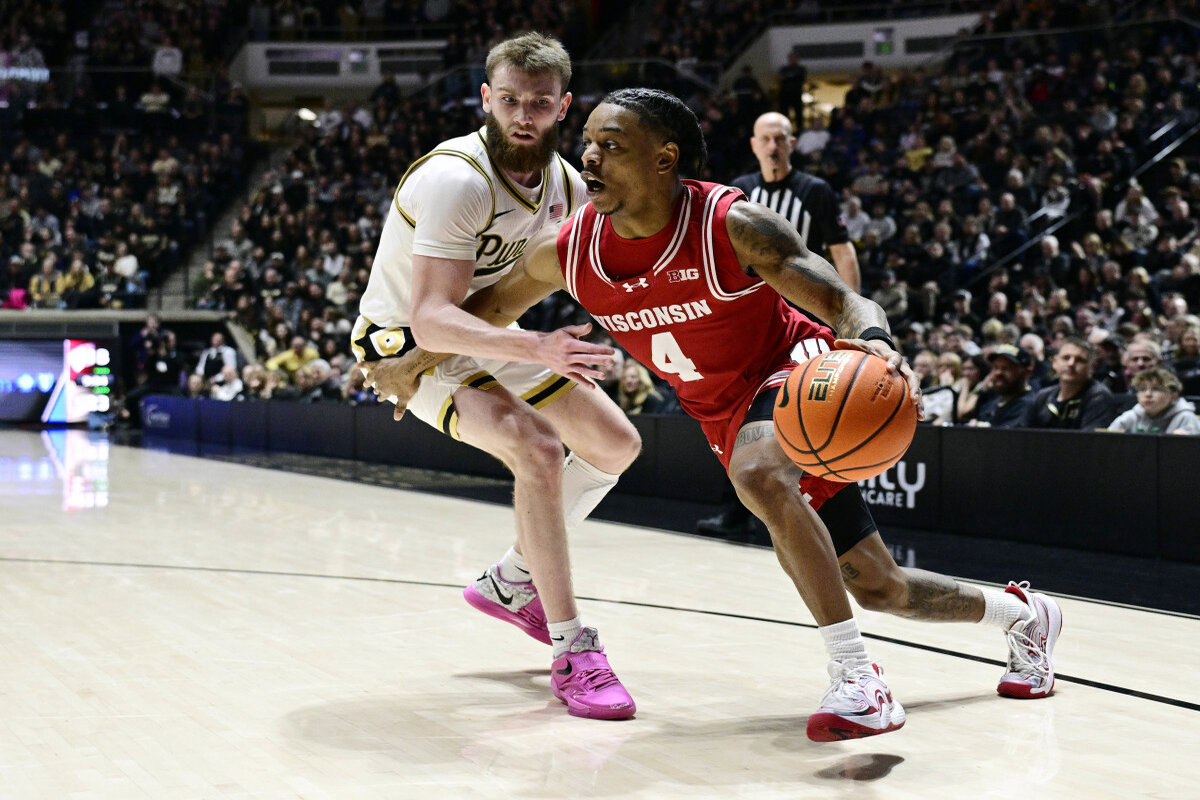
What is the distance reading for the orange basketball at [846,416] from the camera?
2.78 meters

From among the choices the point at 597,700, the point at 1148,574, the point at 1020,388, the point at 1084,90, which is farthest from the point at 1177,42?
the point at 597,700

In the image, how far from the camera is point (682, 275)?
3.21 meters

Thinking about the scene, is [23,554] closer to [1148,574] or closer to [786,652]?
[786,652]

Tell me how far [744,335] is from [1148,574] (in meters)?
3.43

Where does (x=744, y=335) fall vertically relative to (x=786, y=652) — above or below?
above

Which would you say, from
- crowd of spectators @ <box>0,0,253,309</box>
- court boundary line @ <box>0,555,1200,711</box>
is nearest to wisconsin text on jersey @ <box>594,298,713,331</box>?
court boundary line @ <box>0,555,1200,711</box>

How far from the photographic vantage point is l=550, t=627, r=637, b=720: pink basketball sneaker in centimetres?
339

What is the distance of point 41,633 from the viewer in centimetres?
441

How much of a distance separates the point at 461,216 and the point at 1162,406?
4462 millimetres

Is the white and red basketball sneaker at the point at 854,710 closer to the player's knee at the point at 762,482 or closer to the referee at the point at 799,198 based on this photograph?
the player's knee at the point at 762,482

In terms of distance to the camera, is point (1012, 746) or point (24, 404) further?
point (24, 404)

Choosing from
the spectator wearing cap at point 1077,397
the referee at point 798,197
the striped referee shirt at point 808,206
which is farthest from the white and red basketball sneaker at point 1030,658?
the spectator wearing cap at point 1077,397

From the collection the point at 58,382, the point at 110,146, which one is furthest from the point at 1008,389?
the point at 110,146

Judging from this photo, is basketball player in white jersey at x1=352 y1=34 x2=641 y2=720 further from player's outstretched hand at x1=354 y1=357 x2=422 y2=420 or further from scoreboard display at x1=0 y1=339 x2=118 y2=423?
scoreboard display at x1=0 y1=339 x2=118 y2=423
